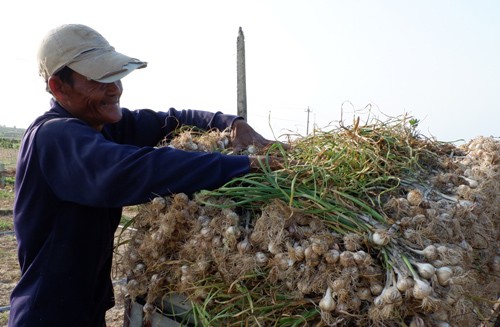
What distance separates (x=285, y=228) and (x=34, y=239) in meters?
0.97

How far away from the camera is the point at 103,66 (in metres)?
1.74

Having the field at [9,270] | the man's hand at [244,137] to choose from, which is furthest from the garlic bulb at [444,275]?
the field at [9,270]

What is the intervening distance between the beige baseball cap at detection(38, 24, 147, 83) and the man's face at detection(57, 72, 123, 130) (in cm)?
6

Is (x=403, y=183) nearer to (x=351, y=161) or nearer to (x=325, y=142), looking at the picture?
(x=351, y=161)

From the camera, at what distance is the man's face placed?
1789mm

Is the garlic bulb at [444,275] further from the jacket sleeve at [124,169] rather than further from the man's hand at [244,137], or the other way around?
the man's hand at [244,137]

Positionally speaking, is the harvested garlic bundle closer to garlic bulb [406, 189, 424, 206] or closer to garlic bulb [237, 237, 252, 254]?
garlic bulb [406, 189, 424, 206]

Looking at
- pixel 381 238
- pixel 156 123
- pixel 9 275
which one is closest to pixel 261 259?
pixel 381 238

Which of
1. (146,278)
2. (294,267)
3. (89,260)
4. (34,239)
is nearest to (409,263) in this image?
(294,267)

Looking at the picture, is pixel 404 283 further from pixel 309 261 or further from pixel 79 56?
pixel 79 56

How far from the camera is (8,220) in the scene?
8320 millimetres

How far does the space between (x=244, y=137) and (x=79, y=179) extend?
0.82 metres

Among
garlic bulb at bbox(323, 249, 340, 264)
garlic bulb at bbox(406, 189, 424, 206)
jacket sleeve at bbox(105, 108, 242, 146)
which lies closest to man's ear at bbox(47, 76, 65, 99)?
jacket sleeve at bbox(105, 108, 242, 146)

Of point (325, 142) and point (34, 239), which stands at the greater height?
point (325, 142)
